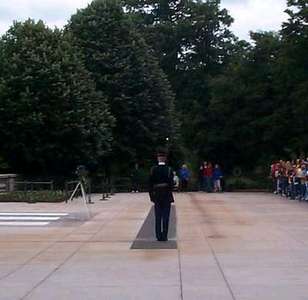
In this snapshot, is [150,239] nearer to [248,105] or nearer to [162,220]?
[162,220]

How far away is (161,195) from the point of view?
1681cm

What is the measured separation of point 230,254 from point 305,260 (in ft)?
4.72

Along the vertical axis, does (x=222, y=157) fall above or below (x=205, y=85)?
below

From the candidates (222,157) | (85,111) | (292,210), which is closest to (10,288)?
(292,210)

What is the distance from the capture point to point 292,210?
1066 inches

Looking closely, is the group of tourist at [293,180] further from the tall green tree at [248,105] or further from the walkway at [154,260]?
the walkway at [154,260]

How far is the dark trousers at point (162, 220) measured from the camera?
16625mm

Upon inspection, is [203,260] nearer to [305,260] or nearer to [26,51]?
[305,260]

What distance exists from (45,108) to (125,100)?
996 centimetres

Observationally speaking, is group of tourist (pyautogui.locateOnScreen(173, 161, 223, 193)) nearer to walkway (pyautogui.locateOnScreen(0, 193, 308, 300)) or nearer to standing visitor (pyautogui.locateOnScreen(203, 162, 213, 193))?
standing visitor (pyautogui.locateOnScreen(203, 162, 213, 193))

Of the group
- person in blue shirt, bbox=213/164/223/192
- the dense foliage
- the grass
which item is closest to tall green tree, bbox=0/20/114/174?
the dense foliage

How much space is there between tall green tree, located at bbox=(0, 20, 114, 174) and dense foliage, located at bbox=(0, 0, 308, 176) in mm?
52

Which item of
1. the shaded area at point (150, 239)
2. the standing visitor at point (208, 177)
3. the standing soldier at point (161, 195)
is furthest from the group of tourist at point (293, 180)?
the standing soldier at point (161, 195)

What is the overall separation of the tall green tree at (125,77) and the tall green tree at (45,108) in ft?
20.6
